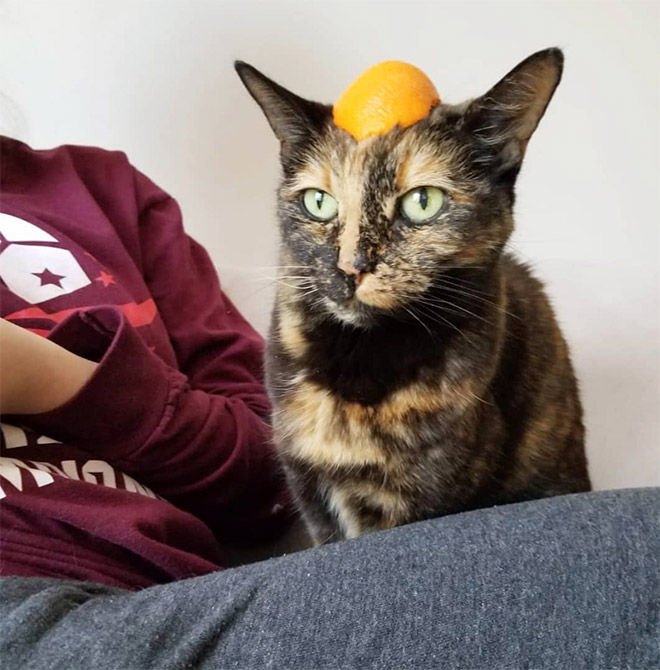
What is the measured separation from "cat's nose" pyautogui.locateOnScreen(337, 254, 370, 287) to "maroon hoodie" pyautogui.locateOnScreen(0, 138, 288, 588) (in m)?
0.27

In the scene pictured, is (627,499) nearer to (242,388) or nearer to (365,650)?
(365,650)

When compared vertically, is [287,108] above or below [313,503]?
above

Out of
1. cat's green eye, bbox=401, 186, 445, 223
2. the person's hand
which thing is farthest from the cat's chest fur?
the person's hand

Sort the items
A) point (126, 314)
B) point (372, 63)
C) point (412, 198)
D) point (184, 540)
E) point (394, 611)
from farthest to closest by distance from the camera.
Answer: point (372, 63), point (126, 314), point (184, 540), point (412, 198), point (394, 611)

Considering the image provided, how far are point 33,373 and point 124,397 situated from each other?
0.10 metres

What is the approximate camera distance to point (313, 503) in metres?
0.78

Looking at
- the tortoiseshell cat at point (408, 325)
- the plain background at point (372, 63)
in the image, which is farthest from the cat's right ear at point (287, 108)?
the plain background at point (372, 63)

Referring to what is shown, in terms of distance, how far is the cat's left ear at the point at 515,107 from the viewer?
23.4 inches

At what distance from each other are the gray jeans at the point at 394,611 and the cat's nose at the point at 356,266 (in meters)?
0.23

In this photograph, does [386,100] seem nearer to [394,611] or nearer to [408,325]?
[408,325]

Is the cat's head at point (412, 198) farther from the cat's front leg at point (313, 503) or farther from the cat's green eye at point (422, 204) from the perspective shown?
the cat's front leg at point (313, 503)

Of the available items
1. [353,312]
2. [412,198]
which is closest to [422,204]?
[412,198]

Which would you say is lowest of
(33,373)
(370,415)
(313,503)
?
(313,503)

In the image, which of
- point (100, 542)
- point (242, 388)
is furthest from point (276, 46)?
point (100, 542)
